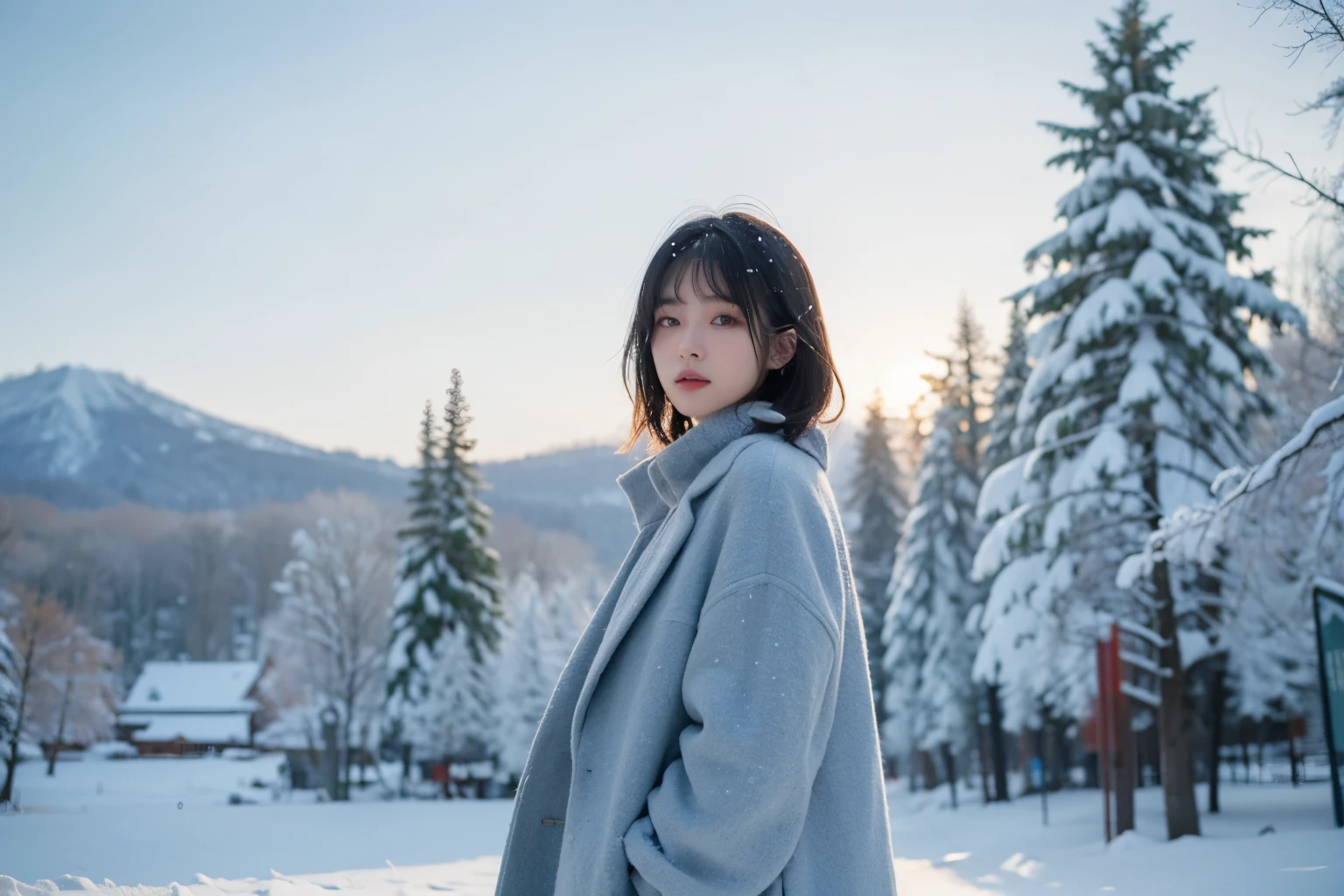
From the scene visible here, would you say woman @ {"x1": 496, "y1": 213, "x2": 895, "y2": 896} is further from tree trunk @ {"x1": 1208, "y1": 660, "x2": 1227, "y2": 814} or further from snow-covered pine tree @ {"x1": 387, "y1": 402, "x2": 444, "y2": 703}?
tree trunk @ {"x1": 1208, "y1": 660, "x2": 1227, "y2": 814}

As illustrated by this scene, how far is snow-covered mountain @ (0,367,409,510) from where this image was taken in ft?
18.2

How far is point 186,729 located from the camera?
5867 millimetres

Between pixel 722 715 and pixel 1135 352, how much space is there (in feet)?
47.4

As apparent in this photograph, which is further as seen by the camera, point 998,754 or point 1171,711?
point 998,754

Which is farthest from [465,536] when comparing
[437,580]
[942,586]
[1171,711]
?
[942,586]

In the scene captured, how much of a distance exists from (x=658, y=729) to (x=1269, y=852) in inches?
407

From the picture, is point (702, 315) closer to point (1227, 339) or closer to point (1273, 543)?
point (1227, 339)

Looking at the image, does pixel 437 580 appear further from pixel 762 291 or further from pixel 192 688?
pixel 762 291

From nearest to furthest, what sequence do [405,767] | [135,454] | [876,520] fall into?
[135,454] < [405,767] < [876,520]

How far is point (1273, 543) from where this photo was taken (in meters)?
15.2

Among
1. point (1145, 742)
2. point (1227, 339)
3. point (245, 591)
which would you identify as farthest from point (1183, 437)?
point (1145, 742)

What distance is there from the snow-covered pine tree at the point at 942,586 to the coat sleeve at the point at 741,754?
27.9 m

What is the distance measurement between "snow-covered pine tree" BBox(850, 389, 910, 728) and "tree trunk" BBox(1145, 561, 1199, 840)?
64.0 ft

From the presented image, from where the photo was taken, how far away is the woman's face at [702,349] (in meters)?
2.19
